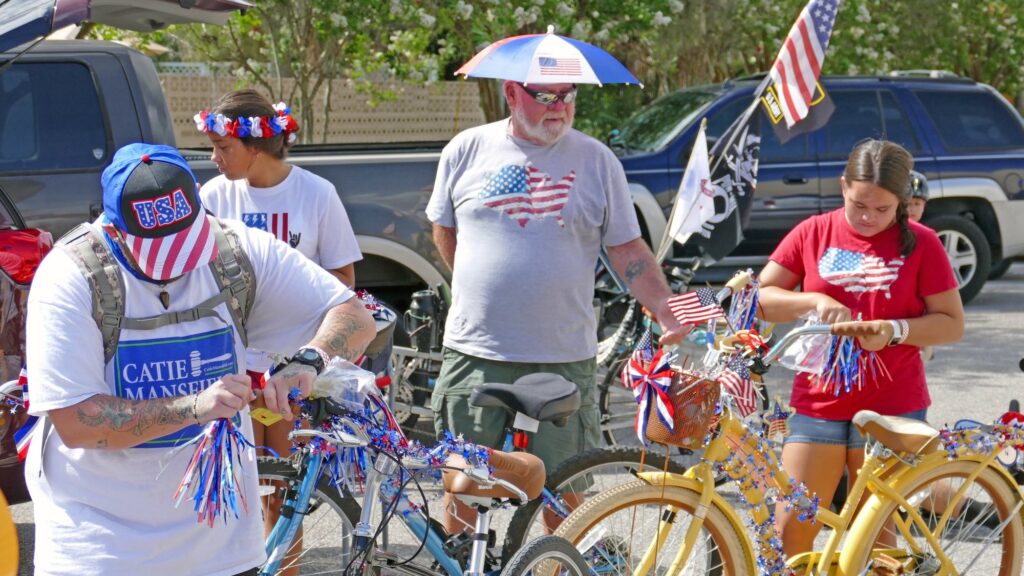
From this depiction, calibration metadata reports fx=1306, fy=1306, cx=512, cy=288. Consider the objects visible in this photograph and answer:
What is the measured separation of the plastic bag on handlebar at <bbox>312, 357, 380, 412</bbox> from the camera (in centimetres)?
290

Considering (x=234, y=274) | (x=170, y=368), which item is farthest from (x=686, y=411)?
(x=170, y=368)

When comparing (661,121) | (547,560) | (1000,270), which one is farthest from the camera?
(1000,270)

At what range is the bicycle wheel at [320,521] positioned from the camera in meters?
3.82

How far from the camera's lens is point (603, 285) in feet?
24.8

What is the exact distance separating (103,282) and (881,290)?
259 cm

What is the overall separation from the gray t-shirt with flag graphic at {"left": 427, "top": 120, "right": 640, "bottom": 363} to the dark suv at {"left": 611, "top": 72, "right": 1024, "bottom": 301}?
6074mm

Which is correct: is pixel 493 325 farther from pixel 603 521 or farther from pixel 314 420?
pixel 314 420

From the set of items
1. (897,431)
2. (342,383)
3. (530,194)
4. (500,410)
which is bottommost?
(500,410)

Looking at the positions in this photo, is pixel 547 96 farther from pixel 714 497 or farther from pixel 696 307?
pixel 714 497

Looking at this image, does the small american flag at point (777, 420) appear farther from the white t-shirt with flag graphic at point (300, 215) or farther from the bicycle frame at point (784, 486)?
the white t-shirt with flag graphic at point (300, 215)

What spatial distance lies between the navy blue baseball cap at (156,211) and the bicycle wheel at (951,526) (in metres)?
2.47

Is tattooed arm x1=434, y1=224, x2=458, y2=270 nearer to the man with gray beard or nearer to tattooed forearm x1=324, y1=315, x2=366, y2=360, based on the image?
the man with gray beard

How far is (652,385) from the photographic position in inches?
145

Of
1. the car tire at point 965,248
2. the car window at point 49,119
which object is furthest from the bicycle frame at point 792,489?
the car tire at point 965,248
